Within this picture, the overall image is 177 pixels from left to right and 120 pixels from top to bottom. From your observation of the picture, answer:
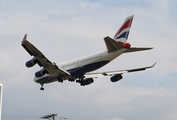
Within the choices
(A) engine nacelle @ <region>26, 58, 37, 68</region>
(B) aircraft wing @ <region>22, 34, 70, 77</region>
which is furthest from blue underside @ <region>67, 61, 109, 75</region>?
(A) engine nacelle @ <region>26, 58, 37, 68</region>

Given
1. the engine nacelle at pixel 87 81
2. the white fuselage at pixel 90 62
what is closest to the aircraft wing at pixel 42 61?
the white fuselage at pixel 90 62

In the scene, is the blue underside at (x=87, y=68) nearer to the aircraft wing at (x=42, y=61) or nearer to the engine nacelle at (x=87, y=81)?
the aircraft wing at (x=42, y=61)

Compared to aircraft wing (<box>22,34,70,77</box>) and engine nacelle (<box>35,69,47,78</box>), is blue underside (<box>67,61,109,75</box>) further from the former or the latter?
engine nacelle (<box>35,69,47,78</box>)

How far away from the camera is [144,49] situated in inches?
2525

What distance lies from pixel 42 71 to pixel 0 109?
28.2 meters

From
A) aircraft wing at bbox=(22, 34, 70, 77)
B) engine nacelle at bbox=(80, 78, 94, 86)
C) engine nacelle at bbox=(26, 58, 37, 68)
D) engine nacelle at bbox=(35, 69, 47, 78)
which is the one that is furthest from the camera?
engine nacelle at bbox=(80, 78, 94, 86)

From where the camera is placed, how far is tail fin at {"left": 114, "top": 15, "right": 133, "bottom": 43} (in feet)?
224

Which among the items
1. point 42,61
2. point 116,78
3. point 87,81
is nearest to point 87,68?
point 42,61

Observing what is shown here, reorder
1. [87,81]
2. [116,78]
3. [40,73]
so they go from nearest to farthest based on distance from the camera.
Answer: [40,73]
[87,81]
[116,78]

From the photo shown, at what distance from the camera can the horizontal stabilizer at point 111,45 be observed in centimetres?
6363

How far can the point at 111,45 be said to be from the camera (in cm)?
6469

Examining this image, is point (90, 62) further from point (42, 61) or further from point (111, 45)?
point (42, 61)

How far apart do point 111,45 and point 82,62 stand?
257 inches

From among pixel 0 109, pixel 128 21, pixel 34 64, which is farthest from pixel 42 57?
pixel 0 109
